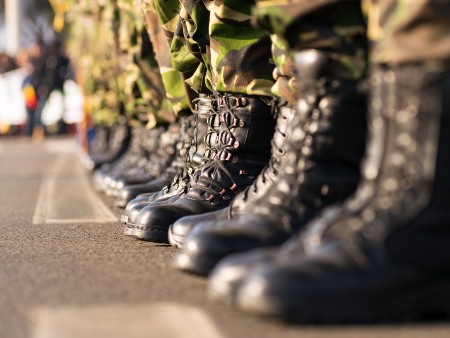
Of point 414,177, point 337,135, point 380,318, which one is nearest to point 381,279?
point 380,318

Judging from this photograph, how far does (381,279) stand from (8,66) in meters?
23.2

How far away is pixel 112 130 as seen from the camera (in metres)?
9.81

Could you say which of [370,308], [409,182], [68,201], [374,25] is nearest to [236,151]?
[374,25]

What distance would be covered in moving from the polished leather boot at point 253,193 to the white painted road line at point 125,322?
1.65ft

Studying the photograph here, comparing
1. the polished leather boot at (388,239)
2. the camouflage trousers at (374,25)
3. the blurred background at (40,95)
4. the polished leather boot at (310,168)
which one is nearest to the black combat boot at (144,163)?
the polished leather boot at (310,168)

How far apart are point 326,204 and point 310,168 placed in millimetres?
97

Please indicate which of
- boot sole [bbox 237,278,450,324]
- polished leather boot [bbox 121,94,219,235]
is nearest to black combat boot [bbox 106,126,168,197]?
polished leather boot [bbox 121,94,219,235]

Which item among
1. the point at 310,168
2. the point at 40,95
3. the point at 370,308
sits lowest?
the point at 40,95

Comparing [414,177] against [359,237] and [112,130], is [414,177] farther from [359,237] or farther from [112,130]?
[112,130]

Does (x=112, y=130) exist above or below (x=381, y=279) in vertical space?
below

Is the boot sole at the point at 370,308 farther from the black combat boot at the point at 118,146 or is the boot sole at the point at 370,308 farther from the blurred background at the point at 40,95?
the blurred background at the point at 40,95

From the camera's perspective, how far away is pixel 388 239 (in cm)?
191

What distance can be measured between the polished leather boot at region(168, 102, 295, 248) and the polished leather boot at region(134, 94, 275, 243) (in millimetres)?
213

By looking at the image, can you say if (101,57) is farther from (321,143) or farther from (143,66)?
(321,143)
